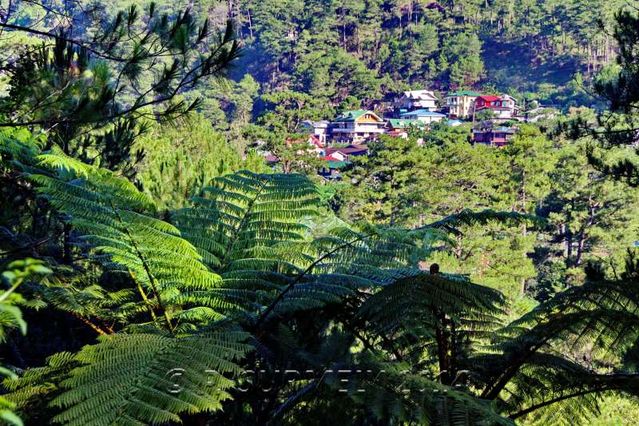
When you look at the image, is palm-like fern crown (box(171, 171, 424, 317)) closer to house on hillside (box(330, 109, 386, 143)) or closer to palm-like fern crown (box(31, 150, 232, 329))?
palm-like fern crown (box(31, 150, 232, 329))

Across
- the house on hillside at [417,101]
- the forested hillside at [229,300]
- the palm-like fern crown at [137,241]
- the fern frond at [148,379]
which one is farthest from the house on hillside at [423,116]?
the fern frond at [148,379]

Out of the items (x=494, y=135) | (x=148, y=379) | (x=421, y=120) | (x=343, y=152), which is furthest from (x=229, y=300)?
(x=421, y=120)

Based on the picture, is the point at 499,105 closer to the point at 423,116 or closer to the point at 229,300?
the point at 423,116

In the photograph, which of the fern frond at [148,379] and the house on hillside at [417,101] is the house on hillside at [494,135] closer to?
the house on hillside at [417,101]

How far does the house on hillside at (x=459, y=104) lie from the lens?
5534 centimetres

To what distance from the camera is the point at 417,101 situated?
57.2 meters

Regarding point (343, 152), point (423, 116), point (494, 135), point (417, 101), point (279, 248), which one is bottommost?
point (343, 152)

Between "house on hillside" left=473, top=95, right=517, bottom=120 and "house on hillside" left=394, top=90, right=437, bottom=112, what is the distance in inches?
175

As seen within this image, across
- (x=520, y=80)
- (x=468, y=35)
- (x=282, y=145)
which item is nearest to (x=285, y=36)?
(x=468, y=35)

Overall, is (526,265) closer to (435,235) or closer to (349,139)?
(435,235)

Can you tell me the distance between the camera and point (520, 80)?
64.4 metres

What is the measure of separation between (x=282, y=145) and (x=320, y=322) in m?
24.1

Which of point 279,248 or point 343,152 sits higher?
point 279,248

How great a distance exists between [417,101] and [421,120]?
4.29 meters
